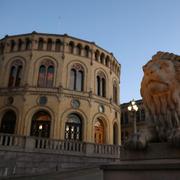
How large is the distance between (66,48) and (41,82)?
192 inches

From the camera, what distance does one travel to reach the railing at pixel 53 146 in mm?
16375

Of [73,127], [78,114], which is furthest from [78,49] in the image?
[73,127]

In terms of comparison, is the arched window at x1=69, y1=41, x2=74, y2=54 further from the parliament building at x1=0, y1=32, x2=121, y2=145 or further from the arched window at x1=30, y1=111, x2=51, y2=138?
the arched window at x1=30, y1=111, x2=51, y2=138

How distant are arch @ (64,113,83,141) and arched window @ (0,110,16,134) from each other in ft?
17.3

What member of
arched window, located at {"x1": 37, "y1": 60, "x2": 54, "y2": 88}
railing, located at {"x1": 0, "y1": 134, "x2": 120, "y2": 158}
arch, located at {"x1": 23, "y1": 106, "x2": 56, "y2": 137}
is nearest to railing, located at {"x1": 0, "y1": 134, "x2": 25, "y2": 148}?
railing, located at {"x1": 0, "y1": 134, "x2": 120, "y2": 158}

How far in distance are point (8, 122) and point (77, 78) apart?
8.58m

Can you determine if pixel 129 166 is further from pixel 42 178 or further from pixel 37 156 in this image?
pixel 37 156

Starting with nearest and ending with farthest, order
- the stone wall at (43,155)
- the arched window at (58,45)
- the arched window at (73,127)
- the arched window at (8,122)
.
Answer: the stone wall at (43,155), the arched window at (8,122), the arched window at (73,127), the arched window at (58,45)

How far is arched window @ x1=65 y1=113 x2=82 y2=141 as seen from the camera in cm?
2353

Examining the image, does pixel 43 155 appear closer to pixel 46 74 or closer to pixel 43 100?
pixel 43 100

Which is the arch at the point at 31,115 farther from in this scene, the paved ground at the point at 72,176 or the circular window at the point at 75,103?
the paved ground at the point at 72,176

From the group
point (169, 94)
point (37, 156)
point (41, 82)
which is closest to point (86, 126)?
point (41, 82)

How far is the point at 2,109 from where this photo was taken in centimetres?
2372

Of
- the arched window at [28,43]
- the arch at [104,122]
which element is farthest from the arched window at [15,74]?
the arch at [104,122]
